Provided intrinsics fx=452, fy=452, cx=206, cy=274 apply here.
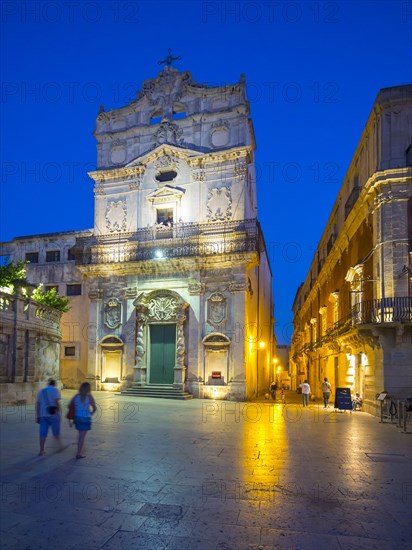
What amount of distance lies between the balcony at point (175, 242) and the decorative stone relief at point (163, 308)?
8.81 feet

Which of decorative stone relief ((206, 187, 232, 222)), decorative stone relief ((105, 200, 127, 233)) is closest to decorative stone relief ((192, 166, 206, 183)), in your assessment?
decorative stone relief ((206, 187, 232, 222))

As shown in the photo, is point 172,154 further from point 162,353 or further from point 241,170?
point 162,353

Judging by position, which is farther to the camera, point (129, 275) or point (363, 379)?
point (129, 275)

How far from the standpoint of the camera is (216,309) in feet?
90.0

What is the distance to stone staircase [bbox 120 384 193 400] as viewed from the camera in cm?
A: 2577

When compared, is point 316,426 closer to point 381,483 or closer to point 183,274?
point 381,483

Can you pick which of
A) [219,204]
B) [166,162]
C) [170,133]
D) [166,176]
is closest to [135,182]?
[166,176]

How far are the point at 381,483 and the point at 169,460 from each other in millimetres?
4186

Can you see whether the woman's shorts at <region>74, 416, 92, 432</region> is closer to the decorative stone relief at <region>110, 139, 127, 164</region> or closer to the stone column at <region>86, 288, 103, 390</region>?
the stone column at <region>86, 288, 103, 390</region>

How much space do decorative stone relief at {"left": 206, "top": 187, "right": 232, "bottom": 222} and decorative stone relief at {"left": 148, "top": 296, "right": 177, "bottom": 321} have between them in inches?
225

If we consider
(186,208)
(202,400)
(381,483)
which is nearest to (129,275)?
(186,208)

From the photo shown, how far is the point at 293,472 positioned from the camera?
8773 mm

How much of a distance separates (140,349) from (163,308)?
290cm

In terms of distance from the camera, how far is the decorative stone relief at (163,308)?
28.1m
